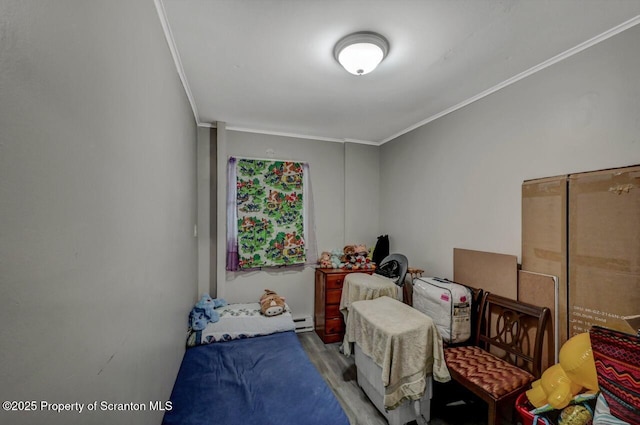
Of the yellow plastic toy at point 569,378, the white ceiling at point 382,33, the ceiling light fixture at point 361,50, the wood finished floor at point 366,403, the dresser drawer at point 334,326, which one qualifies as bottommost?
the wood finished floor at point 366,403

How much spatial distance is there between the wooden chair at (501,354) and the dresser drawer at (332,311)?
145 centimetres

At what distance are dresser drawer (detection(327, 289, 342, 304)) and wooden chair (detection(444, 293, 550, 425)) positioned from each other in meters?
1.44

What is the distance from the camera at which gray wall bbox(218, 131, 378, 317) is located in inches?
138

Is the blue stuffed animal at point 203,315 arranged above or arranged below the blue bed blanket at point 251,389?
above

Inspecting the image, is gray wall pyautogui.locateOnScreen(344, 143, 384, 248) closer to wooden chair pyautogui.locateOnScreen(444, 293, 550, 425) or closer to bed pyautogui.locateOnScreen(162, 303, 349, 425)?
bed pyautogui.locateOnScreen(162, 303, 349, 425)

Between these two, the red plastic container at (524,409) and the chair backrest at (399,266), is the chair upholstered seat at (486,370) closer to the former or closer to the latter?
the red plastic container at (524,409)

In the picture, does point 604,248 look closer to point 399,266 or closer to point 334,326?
point 399,266

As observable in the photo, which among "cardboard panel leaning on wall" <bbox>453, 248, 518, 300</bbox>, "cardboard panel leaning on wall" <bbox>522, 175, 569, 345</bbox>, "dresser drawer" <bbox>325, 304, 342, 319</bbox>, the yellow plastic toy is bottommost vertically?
"dresser drawer" <bbox>325, 304, 342, 319</bbox>

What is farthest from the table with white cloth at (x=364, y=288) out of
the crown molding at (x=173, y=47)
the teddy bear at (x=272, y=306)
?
the crown molding at (x=173, y=47)

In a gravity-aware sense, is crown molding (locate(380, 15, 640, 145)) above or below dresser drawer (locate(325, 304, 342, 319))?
above

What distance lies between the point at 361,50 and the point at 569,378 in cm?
234

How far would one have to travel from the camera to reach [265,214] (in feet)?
11.5

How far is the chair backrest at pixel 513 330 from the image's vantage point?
1858mm

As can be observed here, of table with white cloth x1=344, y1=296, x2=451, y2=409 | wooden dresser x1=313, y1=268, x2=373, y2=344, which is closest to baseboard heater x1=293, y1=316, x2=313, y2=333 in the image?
wooden dresser x1=313, y1=268, x2=373, y2=344
